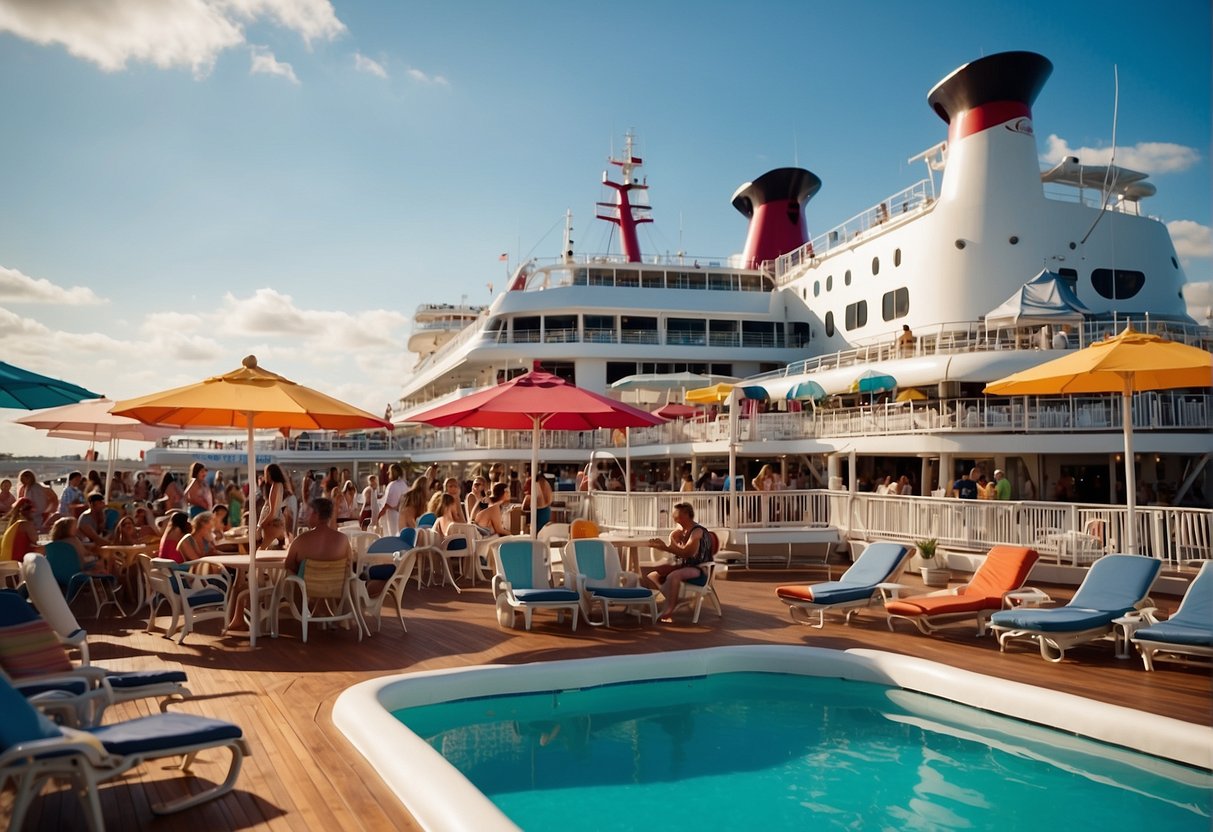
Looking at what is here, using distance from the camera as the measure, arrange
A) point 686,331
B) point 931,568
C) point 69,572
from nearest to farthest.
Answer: point 69,572 < point 931,568 < point 686,331

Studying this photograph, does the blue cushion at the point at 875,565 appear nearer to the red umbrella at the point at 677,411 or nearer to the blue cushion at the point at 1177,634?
the blue cushion at the point at 1177,634

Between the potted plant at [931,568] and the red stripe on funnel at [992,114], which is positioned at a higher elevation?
the red stripe on funnel at [992,114]

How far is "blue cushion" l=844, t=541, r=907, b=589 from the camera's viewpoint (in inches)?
367

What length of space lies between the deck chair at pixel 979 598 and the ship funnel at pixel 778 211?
31767 mm

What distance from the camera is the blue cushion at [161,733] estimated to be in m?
3.65

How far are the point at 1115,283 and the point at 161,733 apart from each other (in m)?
27.2

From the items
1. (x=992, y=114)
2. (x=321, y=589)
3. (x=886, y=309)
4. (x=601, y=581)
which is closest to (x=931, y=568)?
(x=601, y=581)

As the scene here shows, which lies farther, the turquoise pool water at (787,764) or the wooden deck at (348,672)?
the turquoise pool water at (787,764)

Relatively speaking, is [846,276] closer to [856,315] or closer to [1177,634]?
[856,315]

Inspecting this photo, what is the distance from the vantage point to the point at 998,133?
25.1m

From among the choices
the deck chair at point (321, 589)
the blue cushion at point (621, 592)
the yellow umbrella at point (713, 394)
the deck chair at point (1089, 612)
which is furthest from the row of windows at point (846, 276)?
the deck chair at point (321, 589)

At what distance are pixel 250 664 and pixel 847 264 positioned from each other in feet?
90.6

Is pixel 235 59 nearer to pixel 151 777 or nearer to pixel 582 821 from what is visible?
pixel 151 777

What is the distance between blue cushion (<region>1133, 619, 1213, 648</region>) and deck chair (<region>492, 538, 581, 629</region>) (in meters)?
5.03
